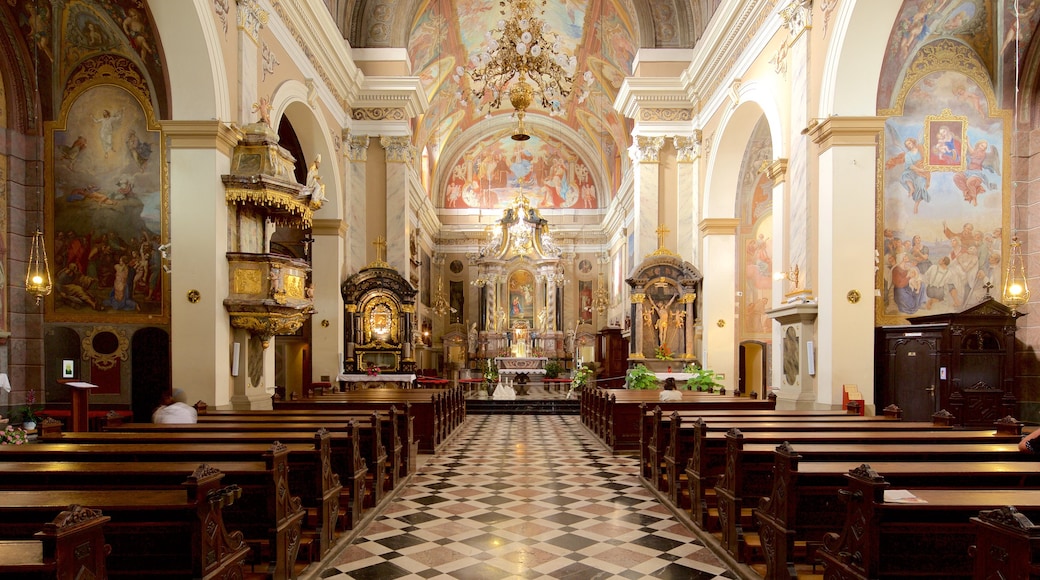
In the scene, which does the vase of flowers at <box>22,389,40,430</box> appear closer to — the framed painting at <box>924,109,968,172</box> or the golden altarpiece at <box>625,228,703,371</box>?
the golden altarpiece at <box>625,228,703,371</box>

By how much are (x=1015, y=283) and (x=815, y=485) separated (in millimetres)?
5687

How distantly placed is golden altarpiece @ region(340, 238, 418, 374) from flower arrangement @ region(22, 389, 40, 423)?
7.25 m

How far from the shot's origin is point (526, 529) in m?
5.49

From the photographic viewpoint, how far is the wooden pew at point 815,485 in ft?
12.0

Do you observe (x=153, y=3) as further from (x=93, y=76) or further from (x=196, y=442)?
(x=196, y=442)

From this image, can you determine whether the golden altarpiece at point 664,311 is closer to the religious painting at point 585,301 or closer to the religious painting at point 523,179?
the religious painting at point 585,301

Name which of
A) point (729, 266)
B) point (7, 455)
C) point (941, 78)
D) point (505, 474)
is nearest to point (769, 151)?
point (729, 266)

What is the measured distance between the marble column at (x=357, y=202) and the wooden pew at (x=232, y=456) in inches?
434

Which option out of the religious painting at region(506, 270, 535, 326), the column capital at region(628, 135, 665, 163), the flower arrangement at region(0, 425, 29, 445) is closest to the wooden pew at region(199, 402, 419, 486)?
the flower arrangement at region(0, 425, 29, 445)

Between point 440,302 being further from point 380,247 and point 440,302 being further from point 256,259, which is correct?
point 256,259

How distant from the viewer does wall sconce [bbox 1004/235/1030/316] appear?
7706mm

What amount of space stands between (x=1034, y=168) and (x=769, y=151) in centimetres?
565

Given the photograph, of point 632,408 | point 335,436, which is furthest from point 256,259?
point 632,408

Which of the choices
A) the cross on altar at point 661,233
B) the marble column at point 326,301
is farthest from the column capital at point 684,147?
the marble column at point 326,301
